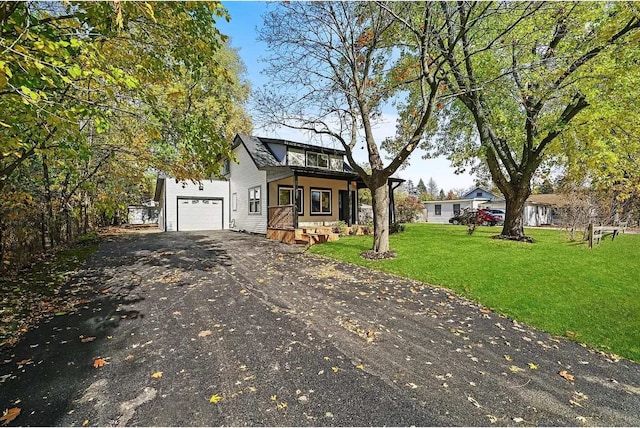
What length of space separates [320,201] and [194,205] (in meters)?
9.80

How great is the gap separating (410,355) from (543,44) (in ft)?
41.8

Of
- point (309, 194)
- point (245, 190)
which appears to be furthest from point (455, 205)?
point (245, 190)

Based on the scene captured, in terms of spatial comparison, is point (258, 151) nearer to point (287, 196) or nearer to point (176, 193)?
point (287, 196)

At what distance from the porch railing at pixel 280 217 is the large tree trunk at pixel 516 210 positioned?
9.86 m

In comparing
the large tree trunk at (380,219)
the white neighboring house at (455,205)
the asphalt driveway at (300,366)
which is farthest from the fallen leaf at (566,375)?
the white neighboring house at (455,205)

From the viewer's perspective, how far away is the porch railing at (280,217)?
45.0 ft

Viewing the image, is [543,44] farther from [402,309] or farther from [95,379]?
[95,379]

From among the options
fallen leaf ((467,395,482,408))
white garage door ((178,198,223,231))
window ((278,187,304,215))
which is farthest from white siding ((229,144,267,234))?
fallen leaf ((467,395,482,408))

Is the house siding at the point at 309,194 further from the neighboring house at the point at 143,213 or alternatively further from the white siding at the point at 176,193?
the neighboring house at the point at 143,213

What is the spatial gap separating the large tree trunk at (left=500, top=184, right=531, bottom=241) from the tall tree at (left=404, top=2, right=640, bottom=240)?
0.12 feet

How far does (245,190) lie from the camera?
59.7ft

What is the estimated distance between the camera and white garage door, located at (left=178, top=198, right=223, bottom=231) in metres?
20.1

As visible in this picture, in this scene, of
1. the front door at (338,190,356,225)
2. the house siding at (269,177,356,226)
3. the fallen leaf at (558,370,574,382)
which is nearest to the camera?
the fallen leaf at (558,370,574,382)

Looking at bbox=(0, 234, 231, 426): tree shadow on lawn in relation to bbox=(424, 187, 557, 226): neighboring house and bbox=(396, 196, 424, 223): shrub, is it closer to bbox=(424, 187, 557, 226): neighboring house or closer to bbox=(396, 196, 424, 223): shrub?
bbox=(396, 196, 424, 223): shrub
